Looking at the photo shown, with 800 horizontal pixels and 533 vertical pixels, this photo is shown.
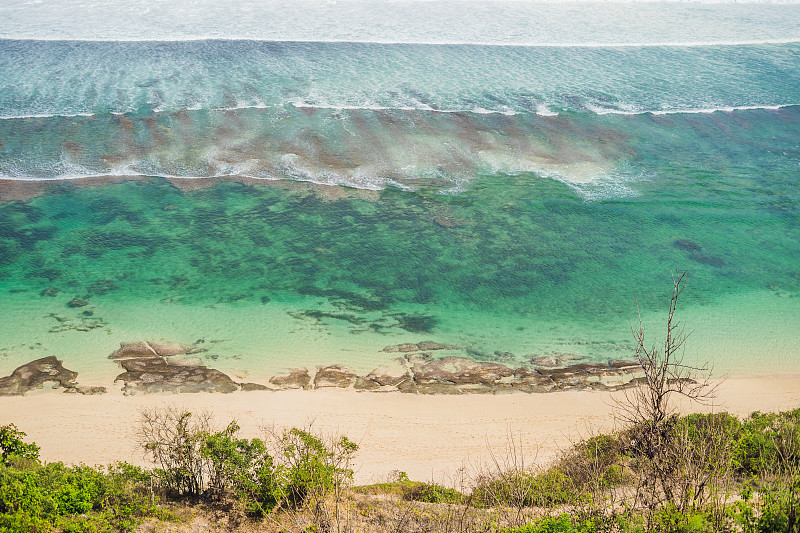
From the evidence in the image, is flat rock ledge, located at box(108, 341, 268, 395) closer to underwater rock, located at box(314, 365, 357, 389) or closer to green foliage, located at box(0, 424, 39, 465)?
underwater rock, located at box(314, 365, 357, 389)

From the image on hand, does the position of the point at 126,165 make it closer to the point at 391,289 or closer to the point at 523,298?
the point at 391,289

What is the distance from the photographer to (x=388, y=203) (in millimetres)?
29641

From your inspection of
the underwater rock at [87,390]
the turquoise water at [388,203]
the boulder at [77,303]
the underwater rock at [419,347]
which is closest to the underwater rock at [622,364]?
the turquoise water at [388,203]

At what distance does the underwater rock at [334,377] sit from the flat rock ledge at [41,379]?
6.19 metres

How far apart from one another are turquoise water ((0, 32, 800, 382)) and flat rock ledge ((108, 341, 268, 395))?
2.01 feet

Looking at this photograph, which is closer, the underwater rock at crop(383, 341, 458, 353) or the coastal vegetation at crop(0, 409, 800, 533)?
the coastal vegetation at crop(0, 409, 800, 533)

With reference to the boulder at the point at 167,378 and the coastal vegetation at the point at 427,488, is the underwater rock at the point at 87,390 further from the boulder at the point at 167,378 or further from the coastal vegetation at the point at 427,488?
the coastal vegetation at the point at 427,488

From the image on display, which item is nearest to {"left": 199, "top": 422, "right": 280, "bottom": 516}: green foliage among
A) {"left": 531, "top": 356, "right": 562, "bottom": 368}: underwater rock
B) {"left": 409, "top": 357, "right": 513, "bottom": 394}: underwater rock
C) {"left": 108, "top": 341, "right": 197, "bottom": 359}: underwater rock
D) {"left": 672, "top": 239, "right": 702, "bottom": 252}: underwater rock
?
{"left": 409, "top": 357, "right": 513, "bottom": 394}: underwater rock

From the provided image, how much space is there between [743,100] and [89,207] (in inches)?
1479

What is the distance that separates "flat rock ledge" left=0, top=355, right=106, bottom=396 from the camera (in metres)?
18.7

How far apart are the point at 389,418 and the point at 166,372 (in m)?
7.01

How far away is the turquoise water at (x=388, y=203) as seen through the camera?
72.8 feet

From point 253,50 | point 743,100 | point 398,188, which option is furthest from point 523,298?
point 253,50

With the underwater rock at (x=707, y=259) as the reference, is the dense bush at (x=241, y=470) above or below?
below
